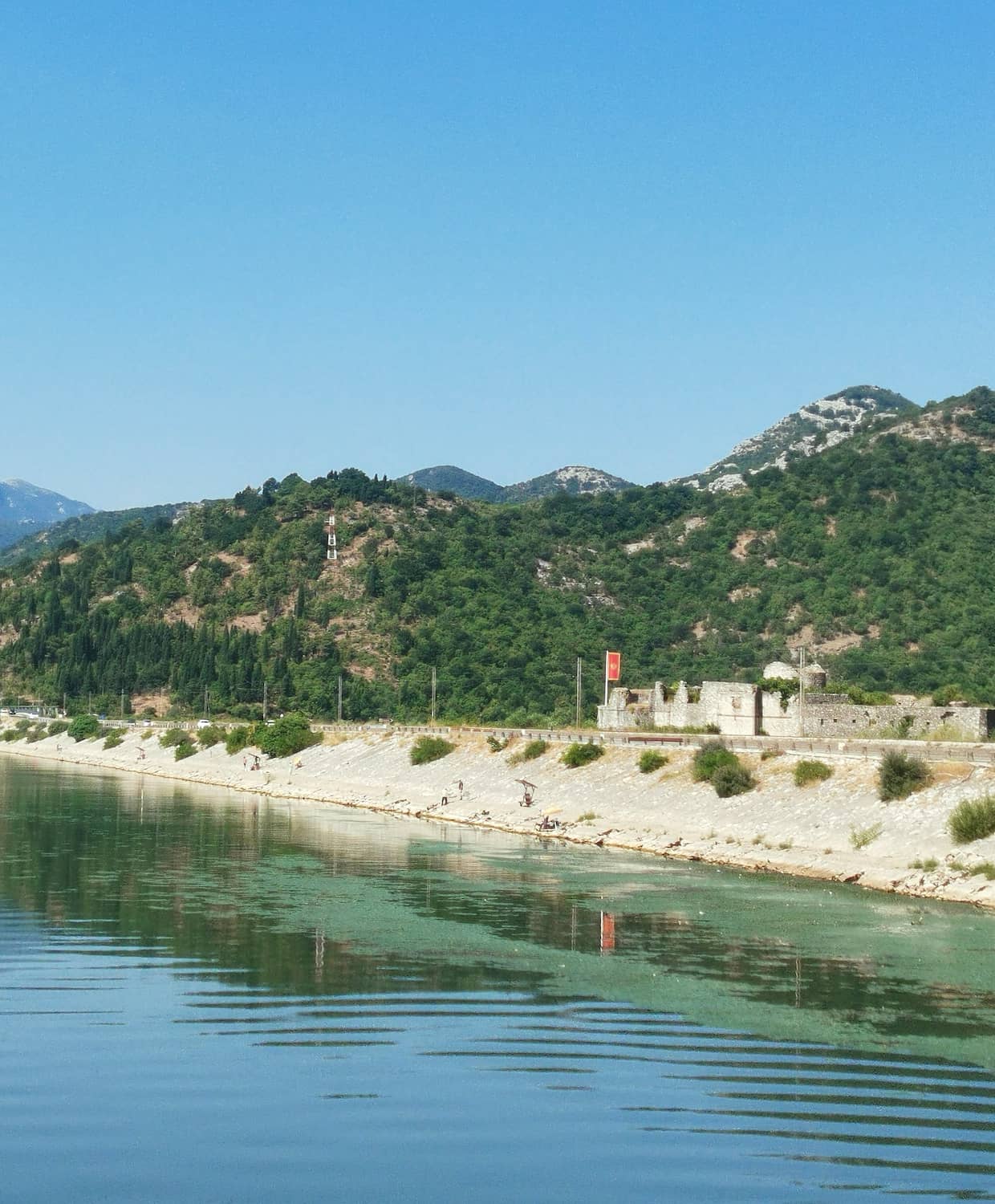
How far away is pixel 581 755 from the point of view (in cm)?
6375

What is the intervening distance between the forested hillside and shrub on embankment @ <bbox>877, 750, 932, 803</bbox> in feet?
203

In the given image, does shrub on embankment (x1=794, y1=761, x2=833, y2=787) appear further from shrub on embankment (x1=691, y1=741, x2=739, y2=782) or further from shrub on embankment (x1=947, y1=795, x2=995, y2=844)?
shrub on embankment (x1=947, y1=795, x2=995, y2=844)

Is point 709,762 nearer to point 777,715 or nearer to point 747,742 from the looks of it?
point 747,742

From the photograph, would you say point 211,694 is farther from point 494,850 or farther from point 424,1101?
point 424,1101

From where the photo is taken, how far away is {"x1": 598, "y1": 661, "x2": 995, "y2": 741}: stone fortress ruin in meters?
62.5

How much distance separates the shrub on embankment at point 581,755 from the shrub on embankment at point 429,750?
13.3 m

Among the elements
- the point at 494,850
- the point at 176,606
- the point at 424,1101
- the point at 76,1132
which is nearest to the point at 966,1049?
the point at 424,1101

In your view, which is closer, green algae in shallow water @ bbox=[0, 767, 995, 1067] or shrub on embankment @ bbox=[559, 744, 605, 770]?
green algae in shallow water @ bbox=[0, 767, 995, 1067]

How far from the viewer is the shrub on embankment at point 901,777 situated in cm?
4353

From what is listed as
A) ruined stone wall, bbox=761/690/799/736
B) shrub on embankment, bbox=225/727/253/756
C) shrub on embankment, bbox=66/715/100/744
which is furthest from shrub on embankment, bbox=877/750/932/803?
shrub on embankment, bbox=66/715/100/744

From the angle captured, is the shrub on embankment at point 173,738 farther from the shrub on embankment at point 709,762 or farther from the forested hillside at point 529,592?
the shrub on embankment at point 709,762

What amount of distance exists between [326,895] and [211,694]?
107 m

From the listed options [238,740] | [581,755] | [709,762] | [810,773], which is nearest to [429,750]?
[581,755]

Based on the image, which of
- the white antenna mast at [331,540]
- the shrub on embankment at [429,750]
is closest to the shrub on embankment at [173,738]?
the shrub on embankment at [429,750]
